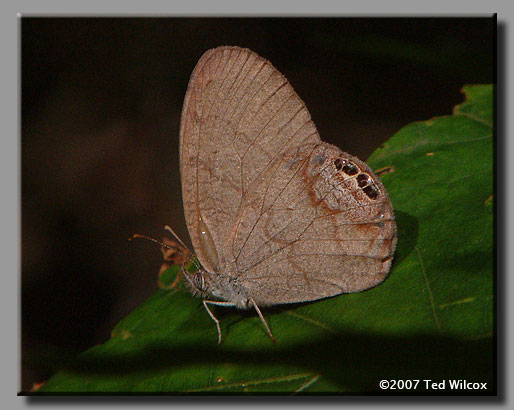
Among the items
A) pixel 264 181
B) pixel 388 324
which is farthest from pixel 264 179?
pixel 388 324

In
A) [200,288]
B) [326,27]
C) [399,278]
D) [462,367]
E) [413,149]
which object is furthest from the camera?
[326,27]

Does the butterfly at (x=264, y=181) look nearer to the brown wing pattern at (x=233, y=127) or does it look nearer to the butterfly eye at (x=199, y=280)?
the brown wing pattern at (x=233, y=127)

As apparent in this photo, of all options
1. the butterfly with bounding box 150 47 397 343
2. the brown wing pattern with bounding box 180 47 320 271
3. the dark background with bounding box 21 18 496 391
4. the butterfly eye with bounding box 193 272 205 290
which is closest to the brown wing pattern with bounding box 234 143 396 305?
the butterfly with bounding box 150 47 397 343

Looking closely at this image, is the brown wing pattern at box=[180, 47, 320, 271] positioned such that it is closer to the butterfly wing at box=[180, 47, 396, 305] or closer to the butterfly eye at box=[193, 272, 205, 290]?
the butterfly wing at box=[180, 47, 396, 305]

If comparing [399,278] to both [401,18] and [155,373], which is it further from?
[401,18]

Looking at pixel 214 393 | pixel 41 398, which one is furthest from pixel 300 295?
pixel 41 398

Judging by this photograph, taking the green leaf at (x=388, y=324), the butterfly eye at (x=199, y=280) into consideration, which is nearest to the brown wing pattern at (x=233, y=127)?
the butterfly eye at (x=199, y=280)

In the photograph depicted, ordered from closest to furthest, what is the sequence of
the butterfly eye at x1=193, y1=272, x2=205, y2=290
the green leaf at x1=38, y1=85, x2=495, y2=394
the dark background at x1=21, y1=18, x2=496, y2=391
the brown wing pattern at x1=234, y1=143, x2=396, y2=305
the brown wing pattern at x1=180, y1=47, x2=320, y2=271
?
the green leaf at x1=38, y1=85, x2=495, y2=394 < the brown wing pattern at x1=234, y1=143, x2=396, y2=305 < the brown wing pattern at x1=180, y1=47, x2=320, y2=271 < the butterfly eye at x1=193, y1=272, x2=205, y2=290 < the dark background at x1=21, y1=18, x2=496, y2=391
